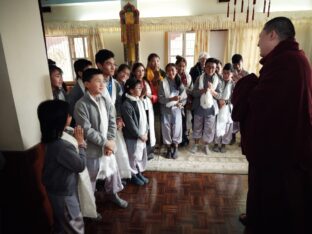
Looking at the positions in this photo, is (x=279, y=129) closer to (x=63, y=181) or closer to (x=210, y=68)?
(x=63, y=181)

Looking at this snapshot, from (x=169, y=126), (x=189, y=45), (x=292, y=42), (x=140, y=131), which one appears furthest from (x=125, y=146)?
(x=189, y=45)

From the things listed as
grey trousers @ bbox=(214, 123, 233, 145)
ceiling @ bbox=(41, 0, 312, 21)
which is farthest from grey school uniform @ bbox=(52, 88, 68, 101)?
ceiling @ bbox=(41, 0, 312, 21)

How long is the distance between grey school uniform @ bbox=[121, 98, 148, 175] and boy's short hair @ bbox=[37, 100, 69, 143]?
3.36 feet

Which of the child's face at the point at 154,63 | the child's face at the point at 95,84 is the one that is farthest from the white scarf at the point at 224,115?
the child's face at the point at 95,84

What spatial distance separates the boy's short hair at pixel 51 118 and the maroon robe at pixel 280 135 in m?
→ 1.04

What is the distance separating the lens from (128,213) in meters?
1.94

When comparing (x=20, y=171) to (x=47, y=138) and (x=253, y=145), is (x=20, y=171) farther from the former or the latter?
(x=253, y=145)

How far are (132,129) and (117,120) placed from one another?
171 mm

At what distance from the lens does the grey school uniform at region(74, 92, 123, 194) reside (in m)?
1.69

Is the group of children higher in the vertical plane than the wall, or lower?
lower

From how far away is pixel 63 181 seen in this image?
1.27 m

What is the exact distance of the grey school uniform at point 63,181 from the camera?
123 centimetres

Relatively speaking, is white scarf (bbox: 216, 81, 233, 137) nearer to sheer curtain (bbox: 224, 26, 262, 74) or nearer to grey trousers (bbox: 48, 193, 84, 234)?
grey trousers (bbox: 48, 193, 84, 234)

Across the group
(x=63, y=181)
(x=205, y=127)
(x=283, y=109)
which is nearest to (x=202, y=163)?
(x=205, y=127)
